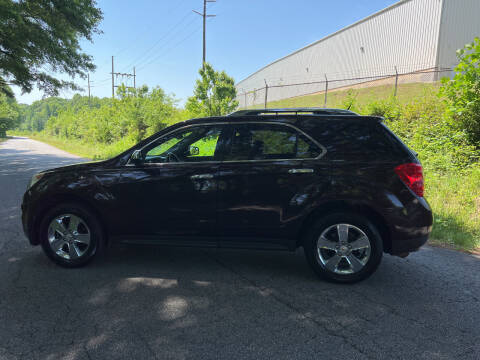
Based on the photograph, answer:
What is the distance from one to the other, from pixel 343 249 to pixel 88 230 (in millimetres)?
2970

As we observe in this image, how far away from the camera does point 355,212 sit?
378 centimetres

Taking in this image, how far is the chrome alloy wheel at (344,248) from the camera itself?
3721mm

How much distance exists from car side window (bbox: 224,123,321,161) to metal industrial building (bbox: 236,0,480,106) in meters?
17.9

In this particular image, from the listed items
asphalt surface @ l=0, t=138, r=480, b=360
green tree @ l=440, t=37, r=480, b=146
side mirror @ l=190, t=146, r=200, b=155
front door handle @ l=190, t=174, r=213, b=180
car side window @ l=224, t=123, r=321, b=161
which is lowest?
asphalt surface @ l=0, t=138, r=480, b=360

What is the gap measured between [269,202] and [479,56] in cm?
694

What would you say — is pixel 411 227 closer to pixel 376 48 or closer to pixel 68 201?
pixel 68 201

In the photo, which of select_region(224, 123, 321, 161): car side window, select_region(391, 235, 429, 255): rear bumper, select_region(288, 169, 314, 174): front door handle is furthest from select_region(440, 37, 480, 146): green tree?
select_region(288, 169, 314, 174): front door handle

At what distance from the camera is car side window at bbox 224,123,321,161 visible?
384 cm

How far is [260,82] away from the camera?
66.4 m

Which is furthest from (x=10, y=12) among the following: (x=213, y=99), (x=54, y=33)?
(x=213, y=99)

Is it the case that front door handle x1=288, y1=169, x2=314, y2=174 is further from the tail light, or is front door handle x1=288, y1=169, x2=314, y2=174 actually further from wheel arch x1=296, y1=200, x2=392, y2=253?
the tail light

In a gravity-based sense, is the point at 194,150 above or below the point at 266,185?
above

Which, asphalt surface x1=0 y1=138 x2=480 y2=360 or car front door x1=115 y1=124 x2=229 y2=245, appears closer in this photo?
asphalt surface x1=0 y1=138 x2=480 y2=360

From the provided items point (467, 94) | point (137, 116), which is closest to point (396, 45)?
point (137, 116)
